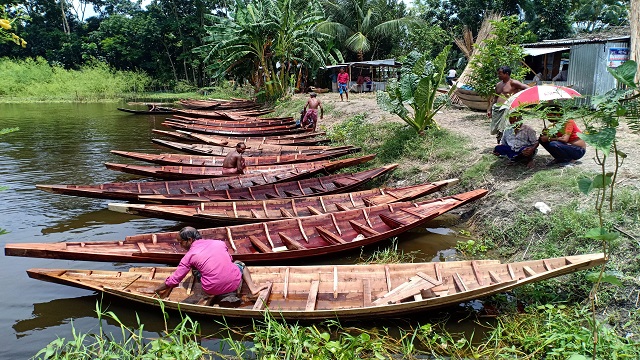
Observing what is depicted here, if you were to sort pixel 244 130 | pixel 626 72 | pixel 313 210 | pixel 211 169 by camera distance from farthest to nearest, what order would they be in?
pixel 244 130 < pixel 211 169 < pixel 313 210 < pixel 626 72

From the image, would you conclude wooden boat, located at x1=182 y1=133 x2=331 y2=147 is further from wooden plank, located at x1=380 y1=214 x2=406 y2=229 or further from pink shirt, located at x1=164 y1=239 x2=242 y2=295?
pink shirt, located at x1=164 y1=239 x2=242 y2=295

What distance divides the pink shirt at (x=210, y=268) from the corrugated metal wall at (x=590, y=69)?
1205 centimetres

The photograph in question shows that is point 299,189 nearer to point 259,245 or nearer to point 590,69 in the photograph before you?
point 259,245

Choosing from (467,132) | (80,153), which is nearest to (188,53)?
(80,153)

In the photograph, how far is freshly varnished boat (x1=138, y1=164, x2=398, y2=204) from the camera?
858 cm

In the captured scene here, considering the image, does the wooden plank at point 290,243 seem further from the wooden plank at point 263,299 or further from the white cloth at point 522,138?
the white cloth at point 522,138

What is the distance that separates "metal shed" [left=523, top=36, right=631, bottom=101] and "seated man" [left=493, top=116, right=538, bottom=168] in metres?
6.41

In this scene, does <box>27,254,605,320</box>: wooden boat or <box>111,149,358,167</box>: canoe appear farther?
<box>111,149,358,167</box>: canoe

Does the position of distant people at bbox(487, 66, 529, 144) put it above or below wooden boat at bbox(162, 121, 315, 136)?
above

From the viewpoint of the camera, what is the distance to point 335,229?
6.96 meters

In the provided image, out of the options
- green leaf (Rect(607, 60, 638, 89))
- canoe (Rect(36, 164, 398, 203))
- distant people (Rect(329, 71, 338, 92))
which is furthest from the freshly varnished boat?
distant people (Rect(329, 71, 338, 92))

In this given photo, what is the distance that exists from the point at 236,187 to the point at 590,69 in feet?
36.9

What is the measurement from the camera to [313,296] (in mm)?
4832

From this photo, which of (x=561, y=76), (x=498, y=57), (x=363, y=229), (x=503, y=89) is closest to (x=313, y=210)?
(x=363, y=229)
